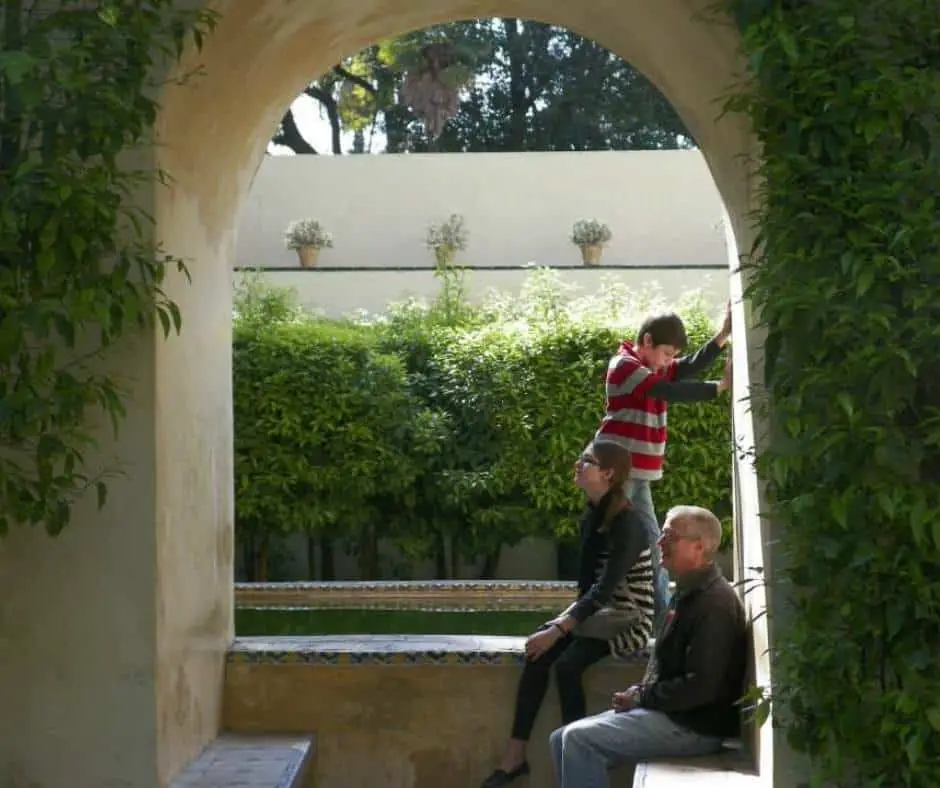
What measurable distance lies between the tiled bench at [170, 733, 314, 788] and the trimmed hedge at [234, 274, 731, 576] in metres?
5.08

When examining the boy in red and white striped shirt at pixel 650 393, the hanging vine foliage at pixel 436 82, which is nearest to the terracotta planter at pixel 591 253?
the hanging vine foliage at pixel 436 82

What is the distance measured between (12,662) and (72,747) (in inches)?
12.3

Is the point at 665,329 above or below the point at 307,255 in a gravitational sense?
below

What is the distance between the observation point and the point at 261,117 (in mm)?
5457

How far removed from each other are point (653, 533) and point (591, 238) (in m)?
10.9

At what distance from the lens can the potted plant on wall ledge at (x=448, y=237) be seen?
16562 millimetres

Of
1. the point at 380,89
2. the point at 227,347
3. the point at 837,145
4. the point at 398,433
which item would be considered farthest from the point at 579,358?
the point at 380,89

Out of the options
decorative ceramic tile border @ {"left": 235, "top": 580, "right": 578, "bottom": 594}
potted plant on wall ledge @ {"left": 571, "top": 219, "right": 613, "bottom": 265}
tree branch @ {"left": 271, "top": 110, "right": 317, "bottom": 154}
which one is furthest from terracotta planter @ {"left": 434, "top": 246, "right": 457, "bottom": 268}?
decorative ceramic tile border @ {"left": 235, "top": 580, "right": 578, "bottom": 594}

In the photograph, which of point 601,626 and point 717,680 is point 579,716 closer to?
point 601,626

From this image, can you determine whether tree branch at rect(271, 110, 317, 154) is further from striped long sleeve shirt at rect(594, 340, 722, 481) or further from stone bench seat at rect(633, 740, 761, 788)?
stone bench seat at rect(633, 740, 761, 788)

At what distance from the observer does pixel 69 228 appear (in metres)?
4.00

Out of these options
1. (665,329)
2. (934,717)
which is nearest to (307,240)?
(665,329)

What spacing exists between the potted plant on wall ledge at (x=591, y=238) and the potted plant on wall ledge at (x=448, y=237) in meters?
1.30

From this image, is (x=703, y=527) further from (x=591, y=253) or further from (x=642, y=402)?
(x=591, y=253)
